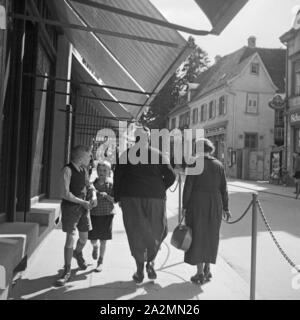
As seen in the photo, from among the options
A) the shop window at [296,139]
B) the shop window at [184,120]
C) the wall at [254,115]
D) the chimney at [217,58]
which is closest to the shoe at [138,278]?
the shop window at [296,139]

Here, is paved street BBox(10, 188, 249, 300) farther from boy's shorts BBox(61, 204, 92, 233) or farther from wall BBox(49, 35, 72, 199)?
wall BBox(49, 35, 72, 199)

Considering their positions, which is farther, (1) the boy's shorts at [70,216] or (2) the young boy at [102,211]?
(2) the young boy at [102,211]

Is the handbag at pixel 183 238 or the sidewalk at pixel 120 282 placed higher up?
the handbag at pixel 183 238

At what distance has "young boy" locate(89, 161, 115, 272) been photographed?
545cm

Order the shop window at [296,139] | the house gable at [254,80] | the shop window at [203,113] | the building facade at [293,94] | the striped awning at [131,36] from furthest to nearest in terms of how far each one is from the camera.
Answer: the shop window at [203,113] < the house gable at [254,80] < the building facade at [293,94] < the shop window at [296,139] < the striped awning at [131,36]

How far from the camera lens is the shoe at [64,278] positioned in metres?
4.67

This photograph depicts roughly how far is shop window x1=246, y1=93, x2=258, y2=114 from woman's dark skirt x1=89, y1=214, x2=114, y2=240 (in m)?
32.9

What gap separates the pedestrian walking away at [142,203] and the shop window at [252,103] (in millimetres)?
33155

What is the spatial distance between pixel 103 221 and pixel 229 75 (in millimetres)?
35207

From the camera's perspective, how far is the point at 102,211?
18.0 ft

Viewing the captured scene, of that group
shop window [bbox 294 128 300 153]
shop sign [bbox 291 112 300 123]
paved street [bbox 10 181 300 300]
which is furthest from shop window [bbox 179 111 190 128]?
paved street [bbox 10 181 300 300]

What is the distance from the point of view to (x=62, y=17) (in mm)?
7922

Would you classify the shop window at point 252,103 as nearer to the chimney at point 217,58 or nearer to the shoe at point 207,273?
the chimney at point 217,58

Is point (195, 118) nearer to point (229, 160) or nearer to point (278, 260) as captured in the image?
point (229, 160)
